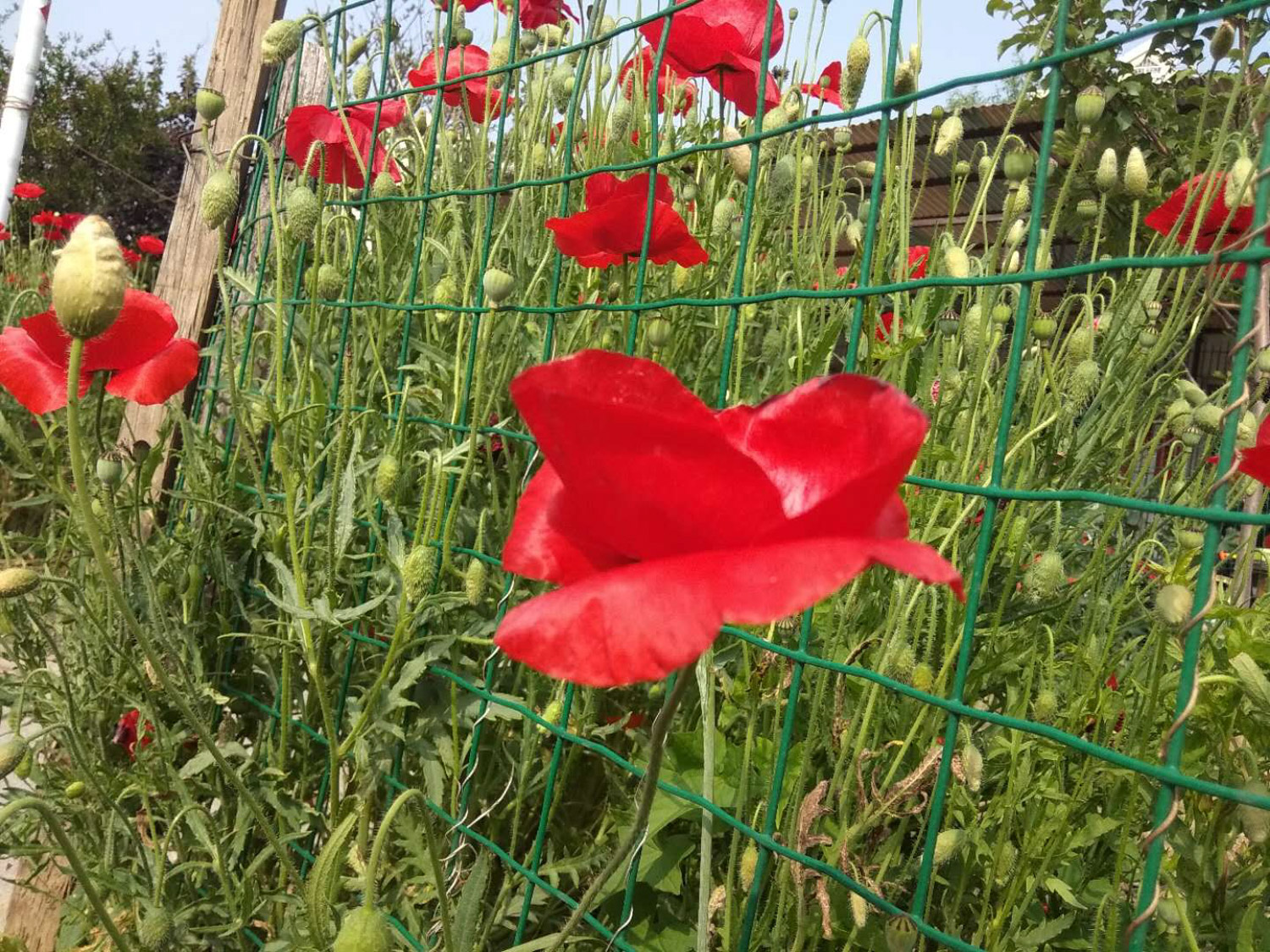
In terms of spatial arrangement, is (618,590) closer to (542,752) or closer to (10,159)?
(542,752)

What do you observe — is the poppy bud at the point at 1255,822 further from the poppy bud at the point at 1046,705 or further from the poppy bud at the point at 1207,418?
the poppy bud at the point at 1207,418

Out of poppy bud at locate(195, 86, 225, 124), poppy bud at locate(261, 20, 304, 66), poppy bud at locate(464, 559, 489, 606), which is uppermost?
poppy bud at locate(261, 20, 304, 66)

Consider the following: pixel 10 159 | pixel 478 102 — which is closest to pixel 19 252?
pixel 10 159

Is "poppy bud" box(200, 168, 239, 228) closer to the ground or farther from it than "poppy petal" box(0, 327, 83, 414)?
farther from it

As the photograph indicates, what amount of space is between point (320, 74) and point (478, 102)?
1.67 feet

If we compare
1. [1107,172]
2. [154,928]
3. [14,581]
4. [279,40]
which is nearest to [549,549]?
[14,581]

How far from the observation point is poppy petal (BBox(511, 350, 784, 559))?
405 mm

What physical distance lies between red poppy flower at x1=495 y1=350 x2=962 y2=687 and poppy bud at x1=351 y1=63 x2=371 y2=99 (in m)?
1.66

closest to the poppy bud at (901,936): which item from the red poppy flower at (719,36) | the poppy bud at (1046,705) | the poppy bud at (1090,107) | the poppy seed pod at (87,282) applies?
the poppy bud at (1046,705)

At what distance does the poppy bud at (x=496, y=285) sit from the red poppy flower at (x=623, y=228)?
8cm

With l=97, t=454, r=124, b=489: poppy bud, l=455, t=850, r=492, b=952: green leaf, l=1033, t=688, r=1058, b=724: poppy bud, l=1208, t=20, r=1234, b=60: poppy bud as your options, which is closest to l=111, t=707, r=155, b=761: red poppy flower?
l=97, t=454, r=124, b=489: poppy bud

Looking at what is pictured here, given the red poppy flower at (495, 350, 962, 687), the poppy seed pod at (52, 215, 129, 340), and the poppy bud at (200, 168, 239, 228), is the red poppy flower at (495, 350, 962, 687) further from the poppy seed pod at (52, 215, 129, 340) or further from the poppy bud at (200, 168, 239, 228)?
the poppy bud at (200, 168, 239, 228)

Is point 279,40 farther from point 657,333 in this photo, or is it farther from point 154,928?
point 154,928

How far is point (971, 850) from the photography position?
1.04 meters
